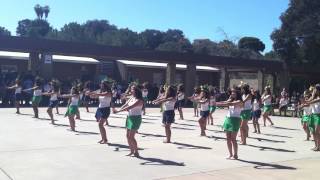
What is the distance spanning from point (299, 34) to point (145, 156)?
→ 1668 inches

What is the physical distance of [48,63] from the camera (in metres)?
28.6

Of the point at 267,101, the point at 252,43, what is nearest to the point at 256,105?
the point at 267,101

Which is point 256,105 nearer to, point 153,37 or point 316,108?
point 316,108

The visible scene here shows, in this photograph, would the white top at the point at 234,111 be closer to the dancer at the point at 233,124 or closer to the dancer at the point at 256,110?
the dancer at the point at 233,124

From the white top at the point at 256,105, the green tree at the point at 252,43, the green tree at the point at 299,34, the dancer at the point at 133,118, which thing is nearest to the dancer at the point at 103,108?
the dancer at the point at 133,118

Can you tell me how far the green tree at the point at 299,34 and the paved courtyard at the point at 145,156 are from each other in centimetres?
3381

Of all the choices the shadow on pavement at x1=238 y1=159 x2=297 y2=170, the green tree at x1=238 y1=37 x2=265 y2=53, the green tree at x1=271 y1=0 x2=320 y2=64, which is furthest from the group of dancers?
the green tree at x1=238 y1=37 x2=265 y2=53

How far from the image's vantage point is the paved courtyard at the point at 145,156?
9.32 metres

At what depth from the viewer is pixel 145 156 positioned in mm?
11188

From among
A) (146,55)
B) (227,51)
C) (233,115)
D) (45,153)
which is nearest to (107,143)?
(45,153)

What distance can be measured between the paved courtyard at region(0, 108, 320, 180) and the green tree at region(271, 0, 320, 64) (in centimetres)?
3381

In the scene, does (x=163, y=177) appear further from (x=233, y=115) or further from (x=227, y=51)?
(x=227, y=51)

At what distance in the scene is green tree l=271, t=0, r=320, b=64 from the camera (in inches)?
1933

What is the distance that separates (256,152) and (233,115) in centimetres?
172
